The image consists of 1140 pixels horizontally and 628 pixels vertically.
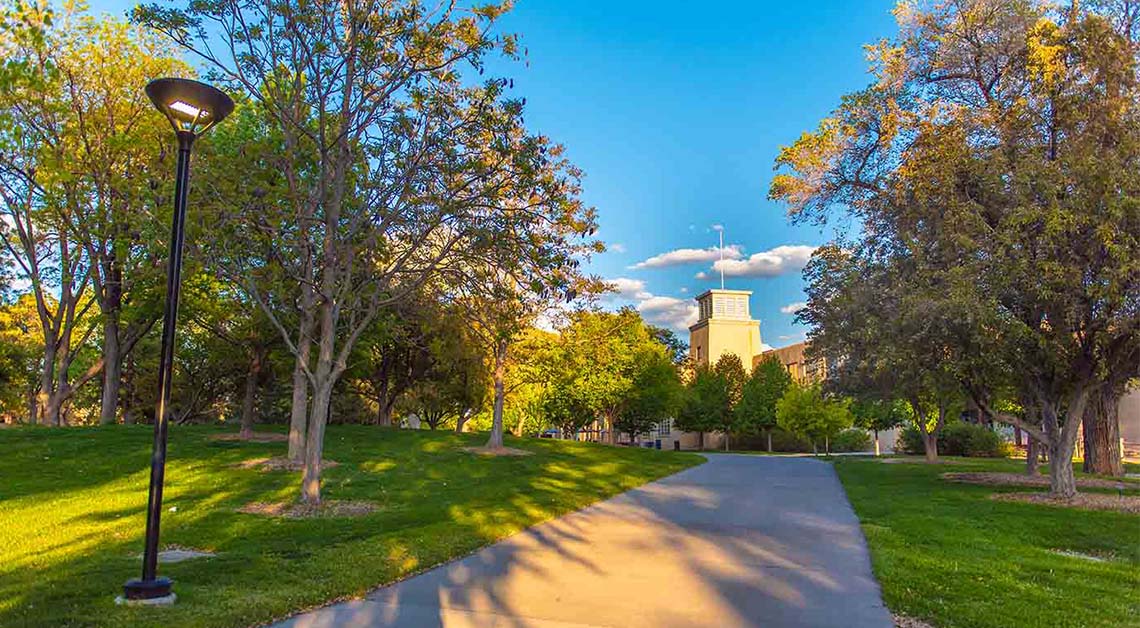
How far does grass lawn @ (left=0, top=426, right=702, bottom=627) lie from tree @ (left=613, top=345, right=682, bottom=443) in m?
18.0

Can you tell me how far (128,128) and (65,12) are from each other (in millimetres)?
4133

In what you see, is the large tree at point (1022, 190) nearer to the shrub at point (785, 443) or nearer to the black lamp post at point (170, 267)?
the black lamp post at point (170, 267)

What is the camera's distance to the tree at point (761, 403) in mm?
50609

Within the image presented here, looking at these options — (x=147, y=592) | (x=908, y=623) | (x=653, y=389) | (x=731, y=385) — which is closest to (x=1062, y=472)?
(x=908, y=623)

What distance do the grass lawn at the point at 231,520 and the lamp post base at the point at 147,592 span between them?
0.49ft

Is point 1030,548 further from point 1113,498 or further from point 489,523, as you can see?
point 1113,498

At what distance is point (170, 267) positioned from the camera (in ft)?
21.5

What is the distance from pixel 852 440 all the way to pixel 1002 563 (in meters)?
46.5

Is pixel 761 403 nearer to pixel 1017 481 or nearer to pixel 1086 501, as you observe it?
pixel 1017 481

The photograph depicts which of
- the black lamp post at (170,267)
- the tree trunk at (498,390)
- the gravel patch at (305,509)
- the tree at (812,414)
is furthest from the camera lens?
the tree at (812,414)

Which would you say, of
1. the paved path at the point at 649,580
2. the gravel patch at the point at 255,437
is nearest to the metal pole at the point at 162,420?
the paved path at the point at 649,580

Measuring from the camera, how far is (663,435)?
219 feet

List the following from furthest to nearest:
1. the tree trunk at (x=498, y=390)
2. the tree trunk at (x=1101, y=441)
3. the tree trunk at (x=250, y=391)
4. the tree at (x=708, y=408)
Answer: the tree at (x=708, y=408), the tree trunk at (x=498, y=390), the tree trunk at (x=250, y=391), the tree trunk at (x=1101, y=441)

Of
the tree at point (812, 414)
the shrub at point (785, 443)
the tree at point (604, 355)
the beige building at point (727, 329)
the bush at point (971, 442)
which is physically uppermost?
the beige building at point (727, 329)
